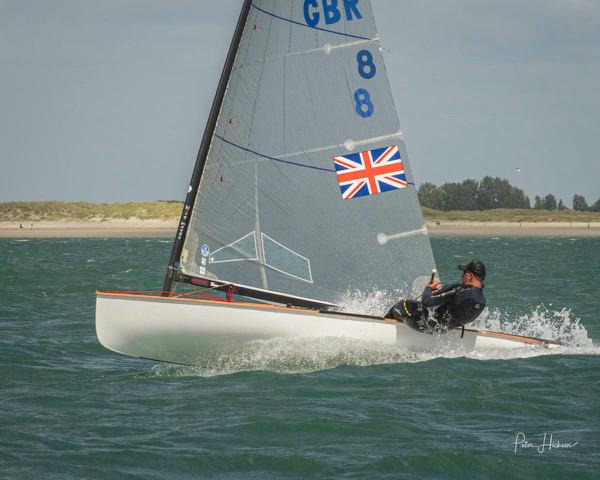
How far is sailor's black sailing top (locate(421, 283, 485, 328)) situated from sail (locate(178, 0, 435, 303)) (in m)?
0.94

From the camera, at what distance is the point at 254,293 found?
12.0 meters

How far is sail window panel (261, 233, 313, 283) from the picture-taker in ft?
39.0

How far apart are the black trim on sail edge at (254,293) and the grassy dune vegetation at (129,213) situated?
9610 cm

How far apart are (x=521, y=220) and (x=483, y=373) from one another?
373 feet

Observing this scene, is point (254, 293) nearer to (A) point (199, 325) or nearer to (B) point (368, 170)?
(A) point (199, 325)

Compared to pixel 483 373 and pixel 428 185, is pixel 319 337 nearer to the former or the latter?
pixel 483 373

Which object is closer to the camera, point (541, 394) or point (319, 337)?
point (541, 394)

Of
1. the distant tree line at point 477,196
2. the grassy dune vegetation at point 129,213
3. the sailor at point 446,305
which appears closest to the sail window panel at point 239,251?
the sailor at point 446,305

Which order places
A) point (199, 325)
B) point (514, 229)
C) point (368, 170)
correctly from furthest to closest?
point (514, 229), point (368, 170), point (199, 325)

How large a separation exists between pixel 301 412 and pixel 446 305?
2.70 meters

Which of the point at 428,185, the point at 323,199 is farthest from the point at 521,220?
the point at 323,199

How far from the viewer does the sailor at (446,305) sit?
11031 millimetres

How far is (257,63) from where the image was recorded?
11555mm

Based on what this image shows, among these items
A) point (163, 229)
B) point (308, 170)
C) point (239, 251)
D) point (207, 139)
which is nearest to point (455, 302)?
point (308, 170)
